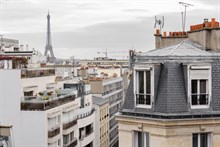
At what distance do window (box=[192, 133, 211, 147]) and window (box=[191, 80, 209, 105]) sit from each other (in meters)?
1.40

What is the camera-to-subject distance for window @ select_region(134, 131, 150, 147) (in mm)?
20906

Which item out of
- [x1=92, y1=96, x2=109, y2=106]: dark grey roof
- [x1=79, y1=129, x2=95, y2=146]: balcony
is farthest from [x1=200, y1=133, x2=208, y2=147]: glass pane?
[x1=92, y1=96, x2=109, y2=106]: dark grey roof

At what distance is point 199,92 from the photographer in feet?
68.8

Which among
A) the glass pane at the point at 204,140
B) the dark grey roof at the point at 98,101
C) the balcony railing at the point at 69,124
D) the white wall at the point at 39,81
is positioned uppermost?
the white wall at the point at 39,81

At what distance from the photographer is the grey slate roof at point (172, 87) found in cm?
2055

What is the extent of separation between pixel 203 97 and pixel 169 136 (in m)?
2.46

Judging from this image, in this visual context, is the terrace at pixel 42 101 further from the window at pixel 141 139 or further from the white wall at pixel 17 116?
the window at pixel 141 139

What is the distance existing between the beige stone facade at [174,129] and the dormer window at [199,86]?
842 mm

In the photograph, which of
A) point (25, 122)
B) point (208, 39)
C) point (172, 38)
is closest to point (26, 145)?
point (25, 122)

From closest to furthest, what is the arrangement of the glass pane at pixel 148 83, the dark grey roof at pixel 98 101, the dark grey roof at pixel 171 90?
the dark grey roof at pixel 171 90 < the glass pane at pixel 148 83 < the dark grey roof at pixel 98 101

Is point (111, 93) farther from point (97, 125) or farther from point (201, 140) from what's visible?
point (201, 140)

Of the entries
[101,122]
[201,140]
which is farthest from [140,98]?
[101,122]

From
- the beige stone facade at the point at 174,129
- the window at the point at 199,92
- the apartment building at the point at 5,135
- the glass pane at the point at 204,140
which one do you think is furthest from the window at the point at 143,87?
the apartment building at the point at 5,135

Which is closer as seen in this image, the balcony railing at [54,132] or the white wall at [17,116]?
the white wall at [17,116]
